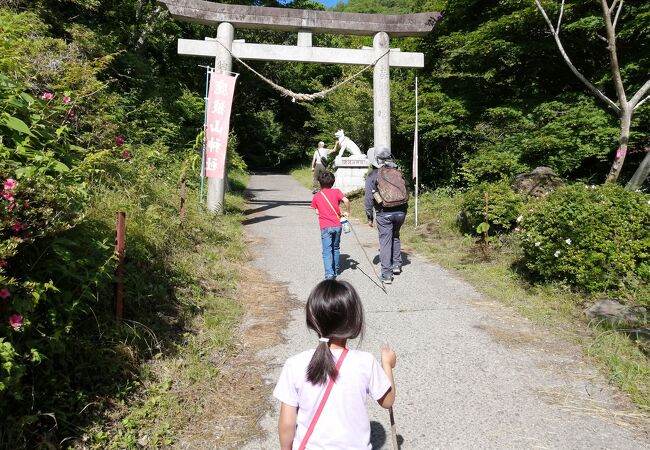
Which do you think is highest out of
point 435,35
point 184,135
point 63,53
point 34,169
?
point 435,35

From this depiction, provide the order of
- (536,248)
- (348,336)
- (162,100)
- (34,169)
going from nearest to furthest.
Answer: (348,336) < (34,169) < (536,248) < (162,100)

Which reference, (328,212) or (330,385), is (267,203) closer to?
(328,212)

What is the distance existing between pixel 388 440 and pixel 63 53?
7.08 meters

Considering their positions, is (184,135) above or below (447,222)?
above

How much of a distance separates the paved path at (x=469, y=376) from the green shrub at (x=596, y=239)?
2.85ft

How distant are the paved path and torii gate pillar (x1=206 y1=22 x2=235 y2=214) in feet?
12.3

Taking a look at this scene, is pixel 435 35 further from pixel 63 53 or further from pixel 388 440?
pixel 388 440

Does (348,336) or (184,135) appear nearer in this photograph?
(348,336)

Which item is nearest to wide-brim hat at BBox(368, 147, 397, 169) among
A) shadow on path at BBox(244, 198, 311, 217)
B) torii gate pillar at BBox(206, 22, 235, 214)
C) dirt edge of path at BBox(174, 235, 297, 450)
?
dirt edge of path at BBox(174, 235, 297, 450)

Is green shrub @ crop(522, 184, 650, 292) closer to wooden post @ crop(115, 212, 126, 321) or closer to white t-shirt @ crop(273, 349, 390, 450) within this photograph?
white t-shirt @ crop(273, 349, 390, 450)

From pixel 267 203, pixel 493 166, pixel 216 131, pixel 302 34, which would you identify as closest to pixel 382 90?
pixel 302 34

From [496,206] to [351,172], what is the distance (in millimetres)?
7860

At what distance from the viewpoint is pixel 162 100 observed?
11.8 metres

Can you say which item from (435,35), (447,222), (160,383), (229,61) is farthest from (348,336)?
(435,35)
